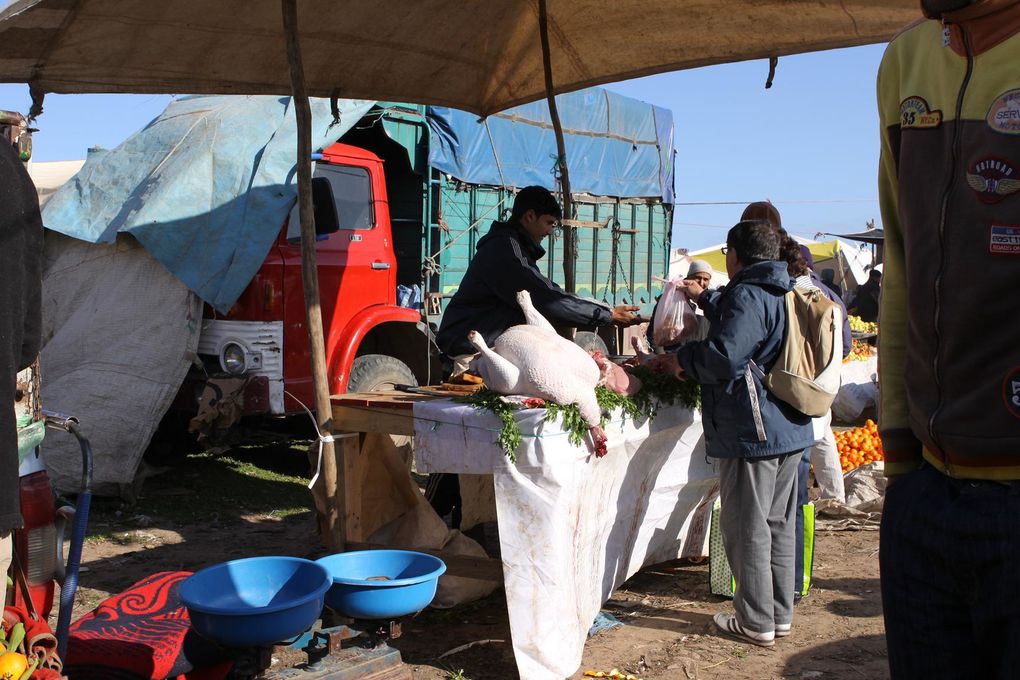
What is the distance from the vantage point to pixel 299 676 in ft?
9.73

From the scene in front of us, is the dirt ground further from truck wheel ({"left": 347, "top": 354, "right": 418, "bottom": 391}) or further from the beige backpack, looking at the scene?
truck wheel ({"left": 347, "top": 354, "right": 418, "bottom": 391})

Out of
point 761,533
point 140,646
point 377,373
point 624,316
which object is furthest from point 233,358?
point 761,533

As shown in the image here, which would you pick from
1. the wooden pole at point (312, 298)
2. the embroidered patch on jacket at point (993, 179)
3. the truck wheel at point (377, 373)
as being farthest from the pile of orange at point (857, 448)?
the embroidered patch on jacket at point (993, 179)

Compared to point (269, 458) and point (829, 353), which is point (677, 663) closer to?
point (829, 353)

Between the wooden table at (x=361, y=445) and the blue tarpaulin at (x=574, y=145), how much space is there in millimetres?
4833

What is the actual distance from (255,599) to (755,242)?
8.89 feet

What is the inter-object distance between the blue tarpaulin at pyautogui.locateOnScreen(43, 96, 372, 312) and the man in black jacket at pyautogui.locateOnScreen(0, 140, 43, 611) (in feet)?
15.0

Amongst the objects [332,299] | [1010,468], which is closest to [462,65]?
[332,299]

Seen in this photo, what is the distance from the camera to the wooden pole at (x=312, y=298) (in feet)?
14.3

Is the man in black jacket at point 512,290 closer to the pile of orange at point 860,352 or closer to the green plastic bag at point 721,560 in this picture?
the green plastic bag at point 721,560

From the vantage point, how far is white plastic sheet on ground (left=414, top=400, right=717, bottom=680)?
3762 millimetres

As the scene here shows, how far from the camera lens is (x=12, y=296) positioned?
228 centimetres

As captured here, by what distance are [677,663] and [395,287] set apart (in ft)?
15.7

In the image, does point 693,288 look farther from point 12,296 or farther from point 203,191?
point 203,191
